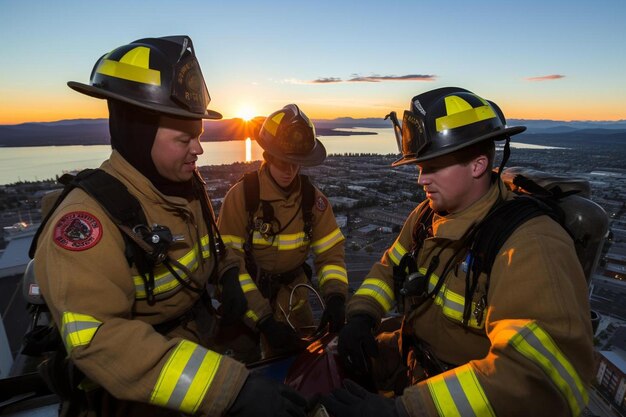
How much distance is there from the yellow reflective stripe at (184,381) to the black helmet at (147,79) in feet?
4.48

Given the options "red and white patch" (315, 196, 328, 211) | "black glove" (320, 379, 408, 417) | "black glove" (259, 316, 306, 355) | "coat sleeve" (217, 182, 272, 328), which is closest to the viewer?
"black glove" (320, 379, 408, 417)

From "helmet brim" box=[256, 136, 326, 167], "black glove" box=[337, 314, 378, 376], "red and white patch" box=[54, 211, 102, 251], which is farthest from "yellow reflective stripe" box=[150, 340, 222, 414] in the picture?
"helmet brim" box=[256, 136, 326, 167]

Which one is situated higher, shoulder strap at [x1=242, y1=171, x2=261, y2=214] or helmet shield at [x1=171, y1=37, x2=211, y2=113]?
helmet shield at [x1=171, y1=37, x2=211, y2=113]

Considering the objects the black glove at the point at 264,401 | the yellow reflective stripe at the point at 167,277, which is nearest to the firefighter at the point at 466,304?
the black glove at the point at 264,401

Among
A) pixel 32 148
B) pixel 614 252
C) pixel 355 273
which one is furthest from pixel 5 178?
pixel 614 252

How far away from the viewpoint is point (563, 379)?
1552 mm

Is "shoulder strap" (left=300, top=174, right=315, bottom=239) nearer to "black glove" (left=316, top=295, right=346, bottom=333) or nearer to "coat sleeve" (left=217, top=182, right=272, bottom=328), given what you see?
"coat sleeve" (left=217, top=182, right=272, bottom=328)

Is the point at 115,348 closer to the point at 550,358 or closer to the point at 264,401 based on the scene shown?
the point at 264,401

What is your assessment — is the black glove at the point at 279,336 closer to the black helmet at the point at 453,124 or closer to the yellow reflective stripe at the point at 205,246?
the yellow reflective stripe at the point at 205,246

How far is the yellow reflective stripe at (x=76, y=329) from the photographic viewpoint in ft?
4.85

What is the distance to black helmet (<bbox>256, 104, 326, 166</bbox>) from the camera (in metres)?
3.64

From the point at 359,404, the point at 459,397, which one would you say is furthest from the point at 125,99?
the point at 459,397

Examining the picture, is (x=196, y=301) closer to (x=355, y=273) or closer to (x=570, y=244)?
(x=570, y=244)

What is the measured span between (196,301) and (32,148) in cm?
9042
